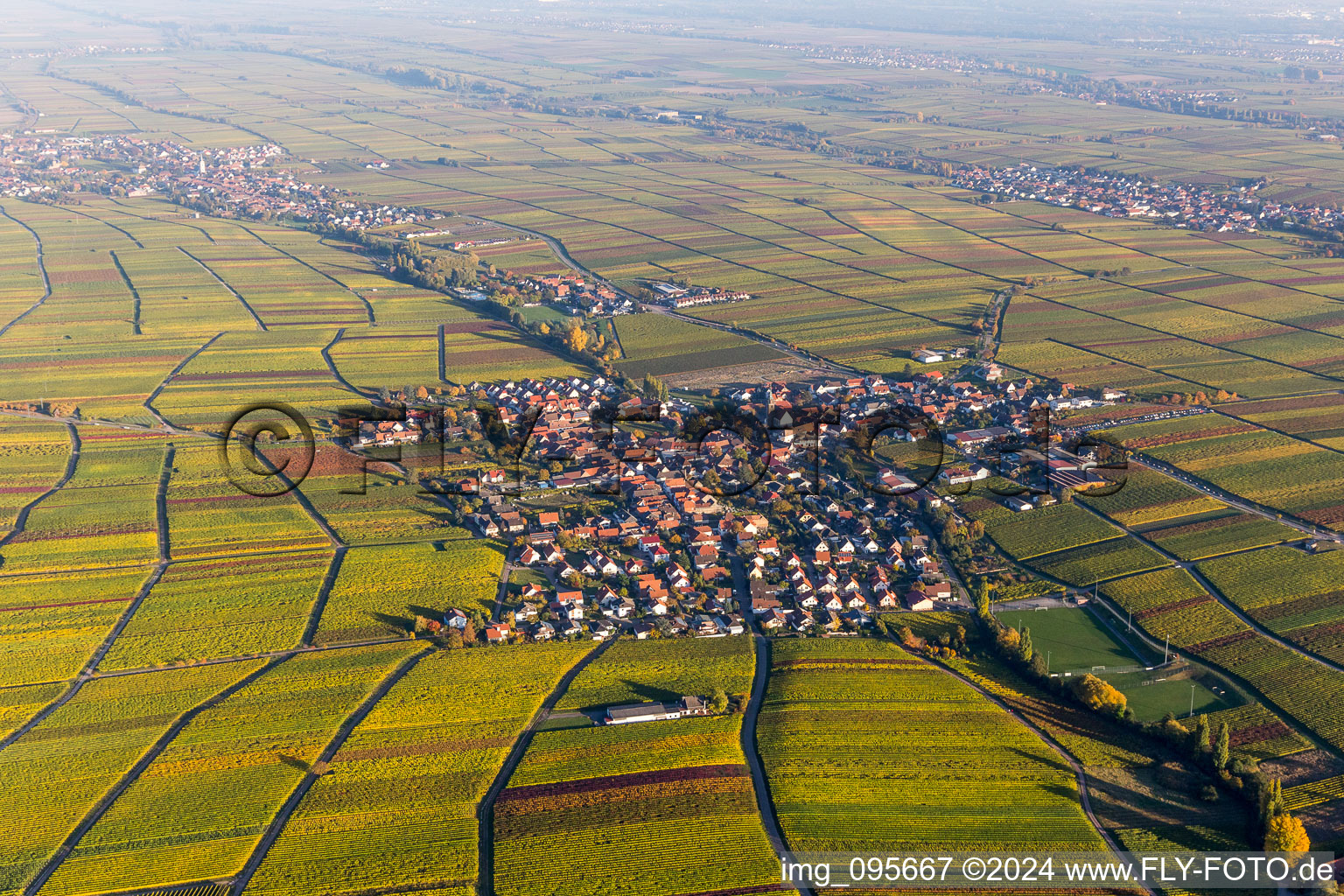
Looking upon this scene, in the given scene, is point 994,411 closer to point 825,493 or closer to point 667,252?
point 825,493

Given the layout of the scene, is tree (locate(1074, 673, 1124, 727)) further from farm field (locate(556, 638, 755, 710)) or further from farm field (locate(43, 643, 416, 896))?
farm field (locate(43, 643, 416, 896))

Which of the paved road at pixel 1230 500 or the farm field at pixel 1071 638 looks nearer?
the farm field at pixel 1071 638

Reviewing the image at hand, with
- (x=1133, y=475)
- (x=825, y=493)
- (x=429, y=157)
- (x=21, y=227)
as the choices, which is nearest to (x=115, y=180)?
(x=21, y=227)

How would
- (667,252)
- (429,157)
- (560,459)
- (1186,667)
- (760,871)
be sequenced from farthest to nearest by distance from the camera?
(429,157) < (667,252) < (560,459) < (1186,667) < (760,871)

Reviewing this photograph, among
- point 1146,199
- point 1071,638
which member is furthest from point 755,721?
point 1146,199

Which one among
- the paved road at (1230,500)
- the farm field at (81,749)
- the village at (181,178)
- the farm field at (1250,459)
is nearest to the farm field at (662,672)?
the farm field at (81,749)

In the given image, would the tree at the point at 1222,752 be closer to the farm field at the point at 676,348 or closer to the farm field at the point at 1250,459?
the farm field at the point at 1250,459
